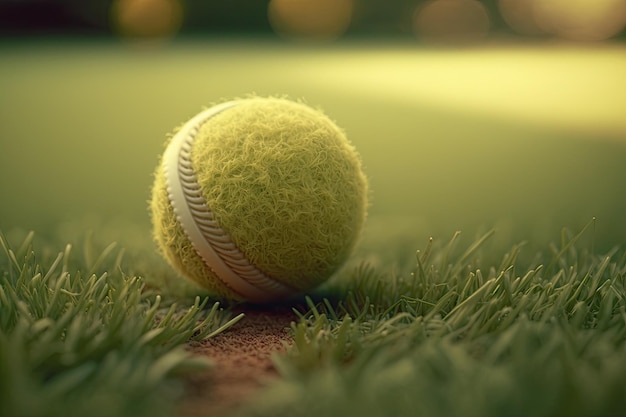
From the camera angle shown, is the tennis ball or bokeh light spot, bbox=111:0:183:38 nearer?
the tennis ball

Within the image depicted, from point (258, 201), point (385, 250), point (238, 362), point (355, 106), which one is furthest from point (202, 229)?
point (355, 106)

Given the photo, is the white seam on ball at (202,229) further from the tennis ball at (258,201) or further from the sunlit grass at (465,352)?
the sunlit grass at (465,352)

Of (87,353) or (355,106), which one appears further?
(355,106)

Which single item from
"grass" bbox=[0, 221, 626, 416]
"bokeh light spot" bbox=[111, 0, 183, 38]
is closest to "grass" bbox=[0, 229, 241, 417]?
"grass" bbox=[0, 221, 626, 416]

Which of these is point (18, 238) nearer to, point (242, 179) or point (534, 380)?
point (242, 179)

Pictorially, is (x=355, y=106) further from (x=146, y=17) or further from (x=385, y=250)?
(x=146, y=17)

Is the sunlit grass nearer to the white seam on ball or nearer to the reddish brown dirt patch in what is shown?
the reddish brown dirt patch
